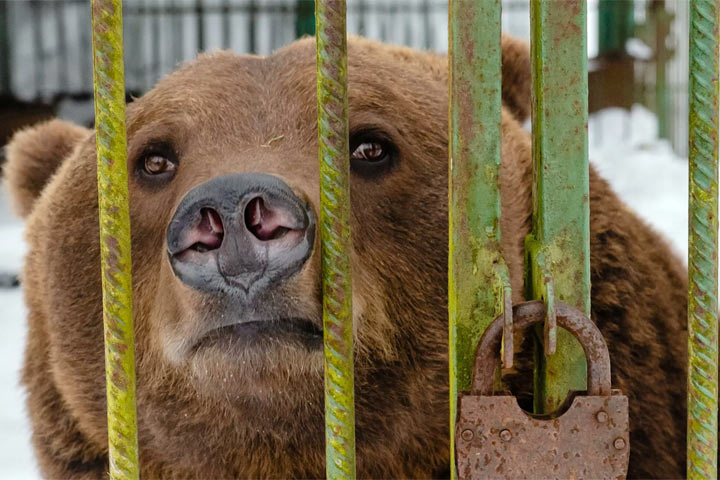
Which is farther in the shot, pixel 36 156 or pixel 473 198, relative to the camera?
pixel 36 156

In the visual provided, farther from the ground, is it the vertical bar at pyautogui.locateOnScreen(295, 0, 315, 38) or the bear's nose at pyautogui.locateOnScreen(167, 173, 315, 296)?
the vertical bar at pyautogui.locateOnScreen(295, 0, 315, 38)

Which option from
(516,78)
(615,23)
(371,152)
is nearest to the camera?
(371,152)

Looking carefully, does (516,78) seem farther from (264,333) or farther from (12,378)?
(12,378)

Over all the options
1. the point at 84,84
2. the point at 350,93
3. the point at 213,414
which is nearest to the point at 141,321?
the point at 213,414

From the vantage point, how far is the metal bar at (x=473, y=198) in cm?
181

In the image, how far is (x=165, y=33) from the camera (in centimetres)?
1357

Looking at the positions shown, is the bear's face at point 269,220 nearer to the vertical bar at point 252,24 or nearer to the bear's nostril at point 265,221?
the bear's nostril at point 265,221

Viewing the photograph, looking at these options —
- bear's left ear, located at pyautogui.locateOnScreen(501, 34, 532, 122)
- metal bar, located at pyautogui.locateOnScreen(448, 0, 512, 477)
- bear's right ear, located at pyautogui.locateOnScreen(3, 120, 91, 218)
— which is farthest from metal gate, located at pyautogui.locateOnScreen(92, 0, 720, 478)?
bear's right ear, located at pyautogui.locateOnScreen(3, 120, 91, 218)

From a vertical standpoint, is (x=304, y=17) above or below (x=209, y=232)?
above

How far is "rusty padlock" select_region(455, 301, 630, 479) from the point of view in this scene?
66.4 inches

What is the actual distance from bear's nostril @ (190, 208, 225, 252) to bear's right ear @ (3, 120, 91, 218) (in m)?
1.81

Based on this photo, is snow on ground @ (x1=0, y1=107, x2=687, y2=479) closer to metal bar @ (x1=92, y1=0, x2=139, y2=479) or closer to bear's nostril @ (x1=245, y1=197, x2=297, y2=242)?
metal bar @ (x1=92, y1=0, x2=139, y2=479)

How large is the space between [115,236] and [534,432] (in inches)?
35.5

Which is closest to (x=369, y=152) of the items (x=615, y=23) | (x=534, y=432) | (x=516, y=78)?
(x=516, y=78)
